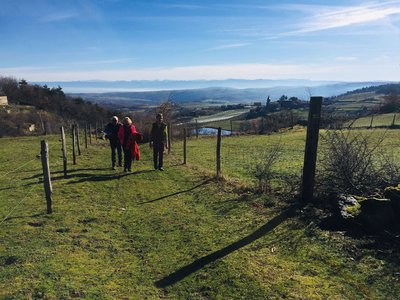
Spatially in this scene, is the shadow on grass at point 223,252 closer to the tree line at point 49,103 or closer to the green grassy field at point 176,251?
the green grassy field at point 176,251

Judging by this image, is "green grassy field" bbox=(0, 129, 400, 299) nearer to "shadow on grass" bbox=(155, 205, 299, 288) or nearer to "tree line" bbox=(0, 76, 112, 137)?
"shadow on grass" bbox=(155, 205, 299, 288)

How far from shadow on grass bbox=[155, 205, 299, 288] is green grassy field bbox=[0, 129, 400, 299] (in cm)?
2

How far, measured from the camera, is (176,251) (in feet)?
21.1

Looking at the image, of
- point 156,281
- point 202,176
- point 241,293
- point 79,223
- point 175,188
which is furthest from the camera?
point 202,176

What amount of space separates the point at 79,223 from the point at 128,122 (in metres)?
5.93

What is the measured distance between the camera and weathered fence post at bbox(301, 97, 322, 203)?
834 cm

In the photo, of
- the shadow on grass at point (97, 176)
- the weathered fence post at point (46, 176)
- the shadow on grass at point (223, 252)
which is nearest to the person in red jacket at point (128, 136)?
the shadow on grass at point (97, 176)

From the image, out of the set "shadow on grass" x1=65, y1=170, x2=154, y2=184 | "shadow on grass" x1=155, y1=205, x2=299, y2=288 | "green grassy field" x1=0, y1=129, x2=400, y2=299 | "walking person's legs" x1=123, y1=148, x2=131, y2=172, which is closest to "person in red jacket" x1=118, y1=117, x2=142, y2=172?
"walking person's legs" x1=123, y1=148, x2=131, y2=172

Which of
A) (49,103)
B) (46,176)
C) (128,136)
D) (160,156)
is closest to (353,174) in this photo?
(46,176)

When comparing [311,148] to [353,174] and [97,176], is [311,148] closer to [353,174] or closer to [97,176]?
[353,174]

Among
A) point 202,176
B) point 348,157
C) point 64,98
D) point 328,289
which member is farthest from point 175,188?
point 64,98

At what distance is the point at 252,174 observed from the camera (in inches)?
523

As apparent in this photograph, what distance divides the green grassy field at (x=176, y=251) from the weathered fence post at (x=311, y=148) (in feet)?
2.25

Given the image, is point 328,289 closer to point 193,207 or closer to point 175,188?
point 193,207
